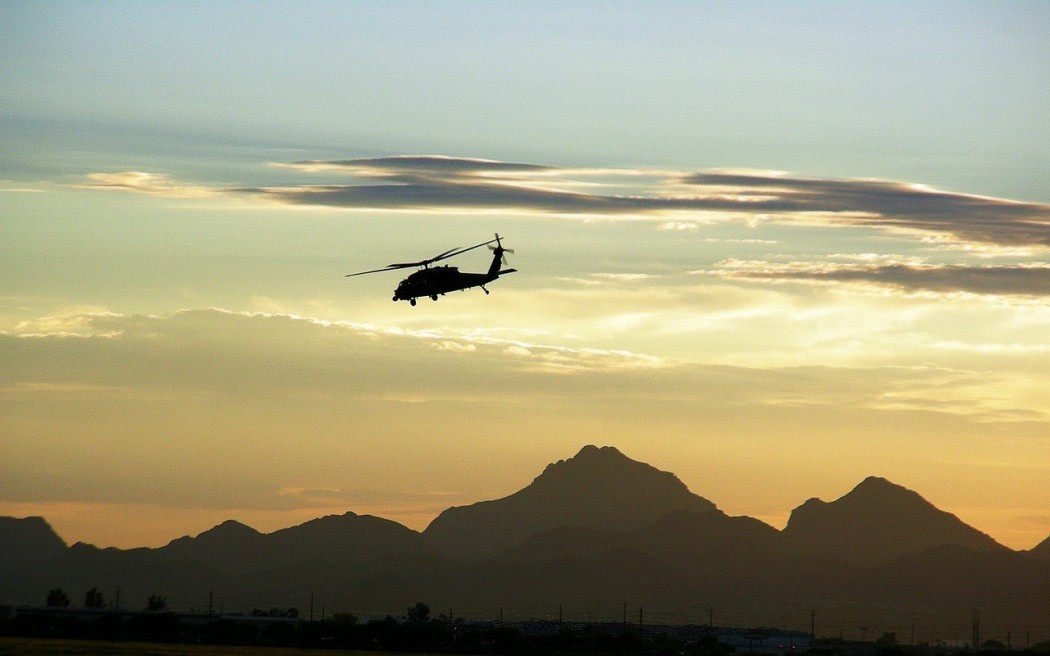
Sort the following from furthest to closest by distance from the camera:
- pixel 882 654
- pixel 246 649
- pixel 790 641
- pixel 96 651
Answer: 1. pixel 790 641
2. pixel 882 654
3. pixel 246 649
4. pixel 96 651

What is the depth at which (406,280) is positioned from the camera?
136 metres

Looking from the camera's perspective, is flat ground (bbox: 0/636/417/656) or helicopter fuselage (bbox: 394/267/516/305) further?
helicopter fuselage (bbox: 394/267/516/305)

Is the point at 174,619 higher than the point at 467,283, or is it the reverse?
the point at 467,283

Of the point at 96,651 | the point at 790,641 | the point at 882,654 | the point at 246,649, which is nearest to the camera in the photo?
the point at 96,651

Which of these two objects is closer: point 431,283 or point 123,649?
point 123,649

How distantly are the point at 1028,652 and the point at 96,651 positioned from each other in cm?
7682

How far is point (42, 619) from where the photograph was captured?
478 ft

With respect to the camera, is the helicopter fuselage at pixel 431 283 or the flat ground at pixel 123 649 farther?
the helicopter fuselage at pixel 431 283

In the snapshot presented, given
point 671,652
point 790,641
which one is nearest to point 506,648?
point 671,652

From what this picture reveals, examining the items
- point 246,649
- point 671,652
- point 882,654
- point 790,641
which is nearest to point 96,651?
point 246,649

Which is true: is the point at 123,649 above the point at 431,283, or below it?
below

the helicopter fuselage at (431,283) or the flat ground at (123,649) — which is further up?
the helicopter fuselage at (431,283)

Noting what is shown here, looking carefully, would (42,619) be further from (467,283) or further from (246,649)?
(467,283)

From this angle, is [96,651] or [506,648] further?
[506,648]
